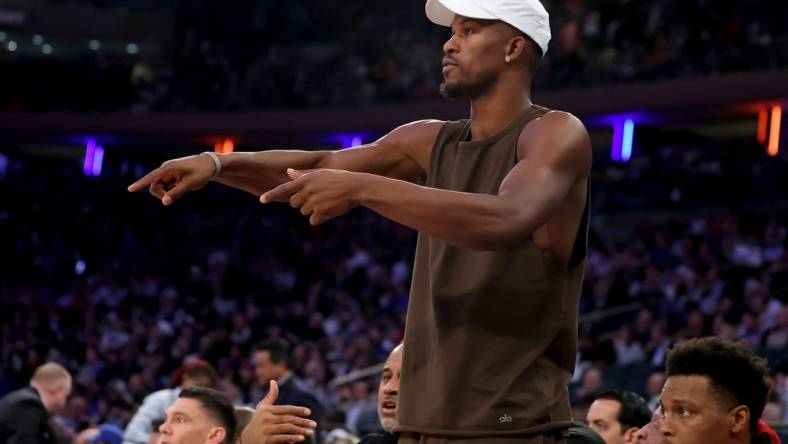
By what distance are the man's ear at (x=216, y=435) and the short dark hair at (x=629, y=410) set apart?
1668mm

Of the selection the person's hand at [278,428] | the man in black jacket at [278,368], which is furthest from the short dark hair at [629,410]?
the man in black jacket at [278,368]

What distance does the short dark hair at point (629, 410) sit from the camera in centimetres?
475

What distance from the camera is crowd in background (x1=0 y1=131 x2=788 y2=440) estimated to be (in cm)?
1136

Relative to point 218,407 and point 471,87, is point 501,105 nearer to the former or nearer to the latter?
point 471,87

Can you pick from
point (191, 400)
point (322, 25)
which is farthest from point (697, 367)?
point (322, 25)

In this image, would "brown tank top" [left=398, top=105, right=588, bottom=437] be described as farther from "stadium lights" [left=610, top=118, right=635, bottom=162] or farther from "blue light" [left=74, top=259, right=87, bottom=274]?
"blue light" [left=74, top=259, right=87, bottom=274]

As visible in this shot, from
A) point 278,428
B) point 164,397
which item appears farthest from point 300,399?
point 278,428

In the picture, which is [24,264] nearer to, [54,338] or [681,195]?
[54,338]

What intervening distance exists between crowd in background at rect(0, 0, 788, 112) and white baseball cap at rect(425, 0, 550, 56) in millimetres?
12128

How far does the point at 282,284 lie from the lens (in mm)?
17406

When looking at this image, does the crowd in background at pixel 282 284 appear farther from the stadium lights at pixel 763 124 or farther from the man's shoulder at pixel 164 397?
the man's shoulder at pixel 164 397

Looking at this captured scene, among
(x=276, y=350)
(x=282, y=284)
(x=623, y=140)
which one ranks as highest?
(x=623, y=140)

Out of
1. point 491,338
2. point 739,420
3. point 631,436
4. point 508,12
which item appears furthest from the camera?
point 631,436

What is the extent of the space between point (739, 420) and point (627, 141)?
13.9m
